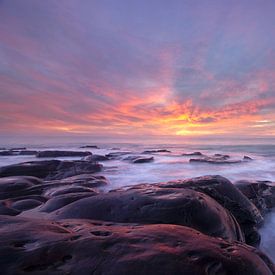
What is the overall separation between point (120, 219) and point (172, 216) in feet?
1.97

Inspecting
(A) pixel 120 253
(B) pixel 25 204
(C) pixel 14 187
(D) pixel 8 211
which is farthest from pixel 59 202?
(A) pixel 120 253

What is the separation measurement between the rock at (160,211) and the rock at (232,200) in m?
0.91

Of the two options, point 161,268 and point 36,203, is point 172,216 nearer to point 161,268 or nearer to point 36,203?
point 161,268

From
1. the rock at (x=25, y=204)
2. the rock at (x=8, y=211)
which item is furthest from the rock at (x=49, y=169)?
the rock at (x=8, y=211)

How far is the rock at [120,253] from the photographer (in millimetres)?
1614

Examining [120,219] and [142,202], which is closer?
[120,219]

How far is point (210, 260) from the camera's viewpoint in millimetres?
1724

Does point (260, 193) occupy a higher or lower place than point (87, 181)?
lower

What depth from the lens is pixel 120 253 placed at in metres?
1.74

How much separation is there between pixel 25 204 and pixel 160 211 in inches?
112

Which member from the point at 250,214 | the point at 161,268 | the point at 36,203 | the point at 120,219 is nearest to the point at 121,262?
the point at 161,268

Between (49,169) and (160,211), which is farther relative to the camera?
(49,169)

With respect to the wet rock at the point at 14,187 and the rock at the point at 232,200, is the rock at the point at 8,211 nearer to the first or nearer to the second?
the wet rock at the point at 14,187

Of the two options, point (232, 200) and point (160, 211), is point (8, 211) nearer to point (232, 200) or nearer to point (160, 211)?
point (160, 211)
